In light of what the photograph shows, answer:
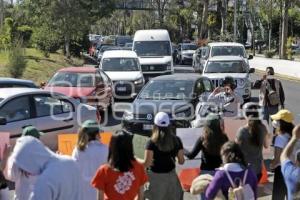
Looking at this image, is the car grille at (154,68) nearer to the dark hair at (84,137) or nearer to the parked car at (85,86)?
the parked car at (85,86)

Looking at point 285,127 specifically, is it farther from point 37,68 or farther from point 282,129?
point 37,68

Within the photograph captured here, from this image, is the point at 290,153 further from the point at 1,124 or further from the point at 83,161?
the point at 1,124

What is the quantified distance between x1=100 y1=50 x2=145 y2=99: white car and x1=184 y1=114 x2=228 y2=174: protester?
51.6 ft

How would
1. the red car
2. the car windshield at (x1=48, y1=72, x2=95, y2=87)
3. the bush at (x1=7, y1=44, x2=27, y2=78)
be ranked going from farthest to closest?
the bush at (x1=7, y1=44, x2=27, y2=78) → the car windshield at (x1=48, y1=72, x2=95, y2=87) → the red car

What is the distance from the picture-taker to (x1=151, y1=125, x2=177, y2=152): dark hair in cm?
686

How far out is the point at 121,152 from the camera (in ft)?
19.0

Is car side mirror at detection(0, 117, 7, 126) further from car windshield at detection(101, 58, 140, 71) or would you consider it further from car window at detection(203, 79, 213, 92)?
car windshield at detection(101, 58, 140, 71)

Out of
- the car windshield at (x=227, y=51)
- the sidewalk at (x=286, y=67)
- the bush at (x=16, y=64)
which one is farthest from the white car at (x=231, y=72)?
the sidewalk at (x=286, y=67)

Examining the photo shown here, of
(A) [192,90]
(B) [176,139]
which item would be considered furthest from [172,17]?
(B) [176,139]

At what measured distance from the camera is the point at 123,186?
587 cm

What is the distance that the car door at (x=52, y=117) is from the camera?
1235 centimetres

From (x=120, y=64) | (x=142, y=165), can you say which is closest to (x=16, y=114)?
(x=142, y=165)

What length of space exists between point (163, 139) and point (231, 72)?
55.7 ft

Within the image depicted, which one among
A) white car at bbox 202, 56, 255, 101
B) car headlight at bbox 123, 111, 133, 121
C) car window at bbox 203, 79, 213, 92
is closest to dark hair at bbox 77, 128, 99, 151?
car headlight at bbox 123, 111, 133, 121
